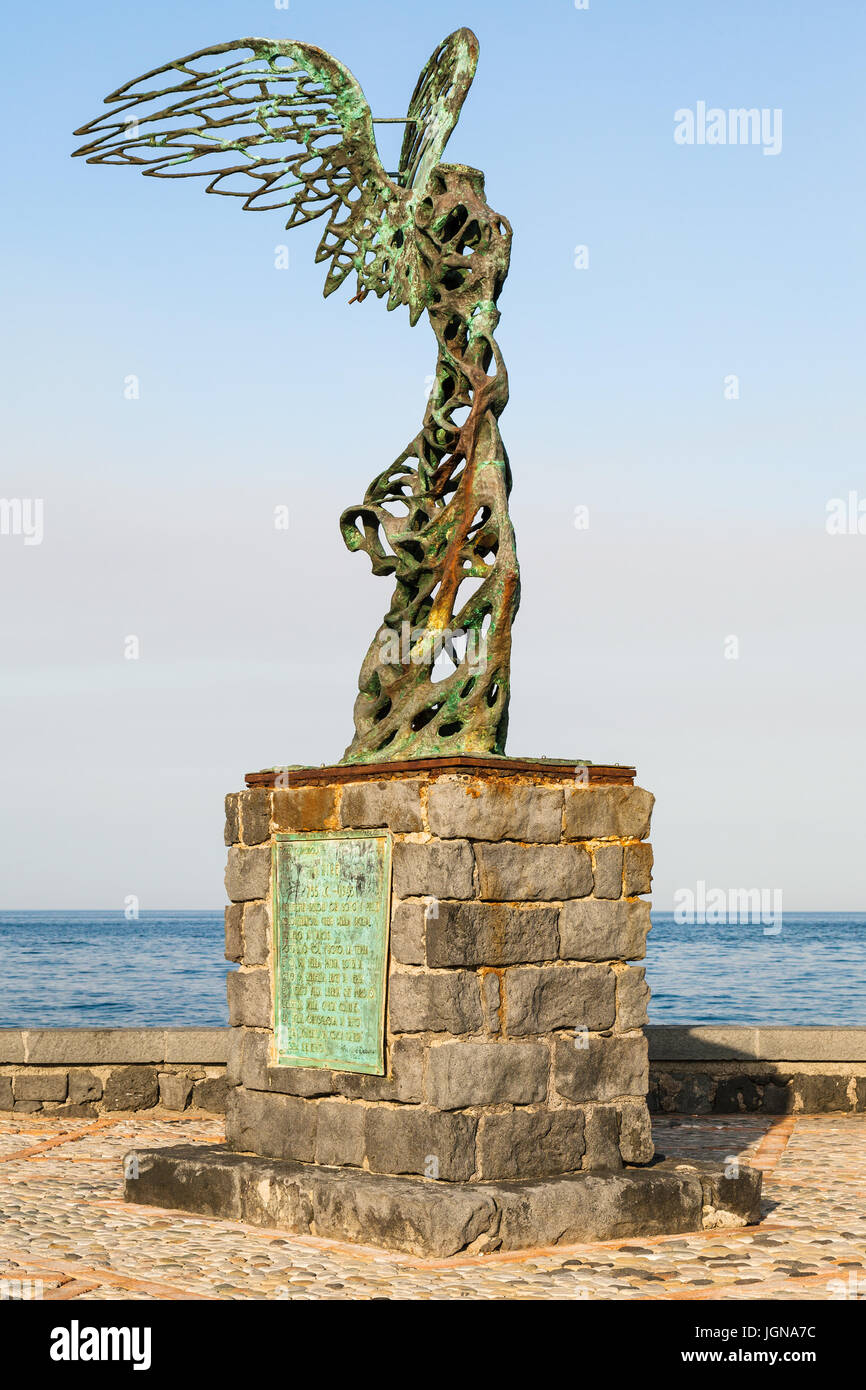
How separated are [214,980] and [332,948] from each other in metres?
42.7

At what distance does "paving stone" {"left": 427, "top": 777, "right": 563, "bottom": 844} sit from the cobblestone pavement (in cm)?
181

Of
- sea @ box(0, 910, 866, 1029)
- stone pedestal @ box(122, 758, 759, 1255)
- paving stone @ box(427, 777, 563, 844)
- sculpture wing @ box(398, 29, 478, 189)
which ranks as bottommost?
sea @ box(0, 910, 866, 1029)

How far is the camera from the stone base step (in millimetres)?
6172

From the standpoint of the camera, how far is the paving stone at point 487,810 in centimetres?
668

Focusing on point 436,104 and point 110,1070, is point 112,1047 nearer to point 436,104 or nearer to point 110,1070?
point 110,1070

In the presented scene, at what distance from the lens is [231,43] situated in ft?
26.2

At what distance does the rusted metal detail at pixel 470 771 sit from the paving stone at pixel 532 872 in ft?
1.10

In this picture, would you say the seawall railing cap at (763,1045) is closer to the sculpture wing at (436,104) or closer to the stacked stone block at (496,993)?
the stacked stone block at (496,993)

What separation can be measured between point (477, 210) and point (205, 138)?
1.71 meters

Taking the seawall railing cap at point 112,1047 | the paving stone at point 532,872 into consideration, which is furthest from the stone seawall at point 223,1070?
the paving stone at point 532,872

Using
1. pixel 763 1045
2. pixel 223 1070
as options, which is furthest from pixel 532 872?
pixel 763 1045

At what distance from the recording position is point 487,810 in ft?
22.0

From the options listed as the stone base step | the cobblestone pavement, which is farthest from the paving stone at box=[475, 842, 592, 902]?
the cobblestone pavement

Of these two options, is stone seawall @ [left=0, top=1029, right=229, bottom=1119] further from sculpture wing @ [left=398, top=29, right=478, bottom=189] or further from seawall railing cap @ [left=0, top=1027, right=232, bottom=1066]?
sculpture wing @ [left=398, top=29, right=478, bottom=189]
